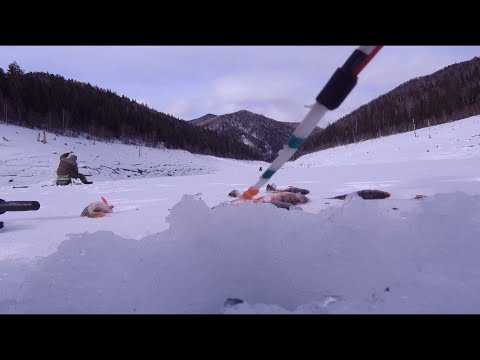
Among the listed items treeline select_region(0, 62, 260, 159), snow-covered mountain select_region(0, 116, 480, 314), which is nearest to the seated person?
snow-covered mountain select_region(0, 116, 480, 314)

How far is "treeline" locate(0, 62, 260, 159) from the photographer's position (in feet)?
92.2

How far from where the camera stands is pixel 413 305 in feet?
3.41

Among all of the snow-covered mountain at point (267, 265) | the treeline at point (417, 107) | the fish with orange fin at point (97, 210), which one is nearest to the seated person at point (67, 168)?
the fish with orange fin at point (97, 210)

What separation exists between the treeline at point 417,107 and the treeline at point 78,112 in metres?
20.4

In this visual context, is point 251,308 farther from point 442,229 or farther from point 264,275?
point 442,229

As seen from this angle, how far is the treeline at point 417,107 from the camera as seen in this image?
3325 cm

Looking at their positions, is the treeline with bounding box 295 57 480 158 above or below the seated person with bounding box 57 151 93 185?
above

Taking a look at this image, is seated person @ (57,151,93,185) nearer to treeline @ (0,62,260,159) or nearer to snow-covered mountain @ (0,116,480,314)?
snow-covered mountain @ (0,116,480,314)

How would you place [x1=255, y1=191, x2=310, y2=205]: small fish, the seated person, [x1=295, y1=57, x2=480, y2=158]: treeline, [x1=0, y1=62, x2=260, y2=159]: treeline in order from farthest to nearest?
[x1=295, y1=57, x2=480, y2=158]: treeline < [x1=0, y1=62, x2=260, y2=159]: treeline < the seated person < [x1=255, y1=191, x2=310, y2=205]: small fish

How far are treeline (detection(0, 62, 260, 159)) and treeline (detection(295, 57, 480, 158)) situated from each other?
803 inches

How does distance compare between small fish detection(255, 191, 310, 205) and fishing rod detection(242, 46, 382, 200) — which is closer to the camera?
fishing rod detection(242, 46, 382, 200)

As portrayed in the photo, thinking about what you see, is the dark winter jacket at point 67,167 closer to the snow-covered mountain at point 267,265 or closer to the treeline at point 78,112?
the snow-covered mountain at point 267,265
